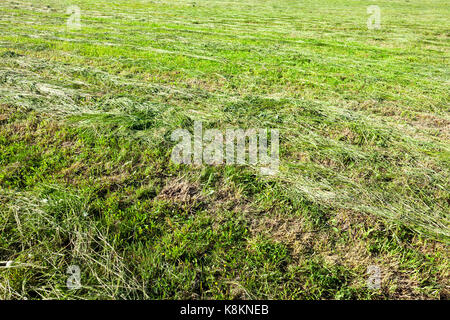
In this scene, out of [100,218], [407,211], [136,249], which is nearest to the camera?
[136,249]

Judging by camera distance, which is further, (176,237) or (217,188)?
(217,188)

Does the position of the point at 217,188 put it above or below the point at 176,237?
above

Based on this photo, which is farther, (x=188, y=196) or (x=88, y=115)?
(x=88, y=115)

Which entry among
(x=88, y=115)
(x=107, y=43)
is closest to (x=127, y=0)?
(x=107, y=43)

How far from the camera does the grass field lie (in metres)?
2.23

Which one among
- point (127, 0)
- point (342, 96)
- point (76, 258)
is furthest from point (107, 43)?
point (127, 0)

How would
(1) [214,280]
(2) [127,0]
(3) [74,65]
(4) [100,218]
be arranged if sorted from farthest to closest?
(2) [127,0] → (3) [74,65] → (4) [100,218] → (1) [214,280]

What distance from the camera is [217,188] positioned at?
3211mm

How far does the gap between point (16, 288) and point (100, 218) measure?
84 cm

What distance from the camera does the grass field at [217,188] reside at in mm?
2227

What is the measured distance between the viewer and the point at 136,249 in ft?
7.89
